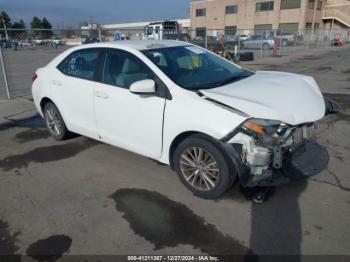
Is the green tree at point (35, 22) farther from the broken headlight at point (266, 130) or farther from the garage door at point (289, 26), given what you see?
the broken headlight at point (266, 130)

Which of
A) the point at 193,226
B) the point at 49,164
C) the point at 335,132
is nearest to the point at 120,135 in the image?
the point at 49,164

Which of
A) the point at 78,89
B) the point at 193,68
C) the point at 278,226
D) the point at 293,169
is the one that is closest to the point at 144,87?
the point at 193,68

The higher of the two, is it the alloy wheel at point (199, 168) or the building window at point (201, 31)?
the building window at point (201, 31)

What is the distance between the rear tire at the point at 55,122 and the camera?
4.95 m

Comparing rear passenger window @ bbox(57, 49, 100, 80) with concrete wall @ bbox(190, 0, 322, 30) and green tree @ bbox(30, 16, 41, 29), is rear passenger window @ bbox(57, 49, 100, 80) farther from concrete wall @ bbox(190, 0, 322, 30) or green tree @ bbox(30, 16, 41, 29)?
green tree @ bbox(30, 16, 41, 29)

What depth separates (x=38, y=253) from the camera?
258 cm

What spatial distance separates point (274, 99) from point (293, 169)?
739 millimetres

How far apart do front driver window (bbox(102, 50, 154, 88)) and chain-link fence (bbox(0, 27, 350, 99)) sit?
508 centimetres

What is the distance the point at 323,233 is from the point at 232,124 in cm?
129

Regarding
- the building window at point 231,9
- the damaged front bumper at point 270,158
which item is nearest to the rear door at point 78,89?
the damaged front bumper at point 270,158

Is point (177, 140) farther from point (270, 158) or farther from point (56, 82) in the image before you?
point (56, 82)

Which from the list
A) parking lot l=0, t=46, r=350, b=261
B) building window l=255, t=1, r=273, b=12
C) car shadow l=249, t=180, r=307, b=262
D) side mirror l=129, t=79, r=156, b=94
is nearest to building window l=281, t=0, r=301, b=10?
building window l=255, t=1, r=273, b=12

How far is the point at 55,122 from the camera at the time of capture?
200 inches

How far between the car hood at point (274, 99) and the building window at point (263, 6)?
179 ft
